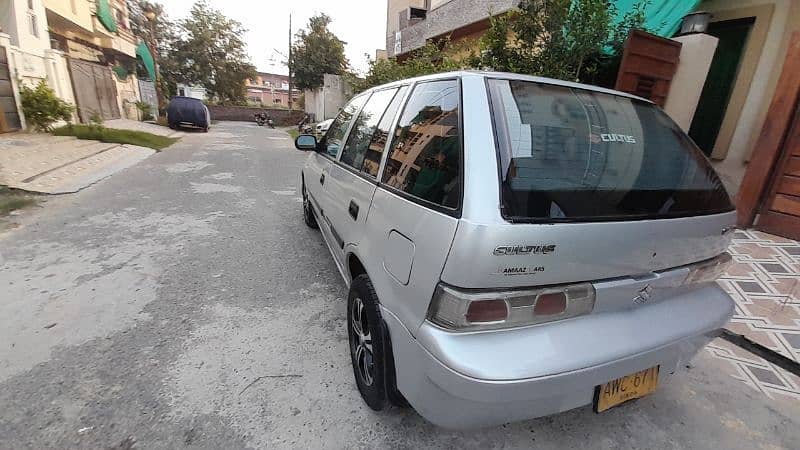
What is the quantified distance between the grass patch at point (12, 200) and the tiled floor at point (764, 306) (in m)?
6.96

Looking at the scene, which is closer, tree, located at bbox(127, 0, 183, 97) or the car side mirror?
the car side mirror

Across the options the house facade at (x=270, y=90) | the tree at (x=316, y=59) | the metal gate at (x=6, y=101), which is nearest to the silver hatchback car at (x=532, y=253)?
the metal gate at (x=6, y=101)

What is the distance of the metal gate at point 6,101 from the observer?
25.2ft

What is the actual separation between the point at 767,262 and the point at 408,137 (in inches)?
144

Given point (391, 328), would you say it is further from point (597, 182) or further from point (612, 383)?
point (597, 182)

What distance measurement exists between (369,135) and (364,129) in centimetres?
18

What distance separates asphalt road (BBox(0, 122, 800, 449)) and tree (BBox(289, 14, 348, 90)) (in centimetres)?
2367

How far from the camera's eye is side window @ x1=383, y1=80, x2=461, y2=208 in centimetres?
135

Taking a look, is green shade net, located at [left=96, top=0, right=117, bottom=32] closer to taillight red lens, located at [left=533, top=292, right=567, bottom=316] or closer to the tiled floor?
taillight red lens, located at [left=533, top=292, right=567, bottom=316]

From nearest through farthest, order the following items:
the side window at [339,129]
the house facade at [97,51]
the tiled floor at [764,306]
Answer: the tiled floor at [764,306]
the side window at [339,129]
the house facade at [97,51]

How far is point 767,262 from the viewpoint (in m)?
3.21

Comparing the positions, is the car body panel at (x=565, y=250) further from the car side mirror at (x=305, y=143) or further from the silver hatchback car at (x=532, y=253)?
the car side mirror at (x=305, y=143)

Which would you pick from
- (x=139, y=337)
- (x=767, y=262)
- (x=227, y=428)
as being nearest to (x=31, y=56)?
(x=139, y=337)

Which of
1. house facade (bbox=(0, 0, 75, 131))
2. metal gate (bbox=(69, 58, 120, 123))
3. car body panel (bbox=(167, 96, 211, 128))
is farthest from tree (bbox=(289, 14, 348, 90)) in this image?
house facade (bbox=(0, 0, 75, 131))
